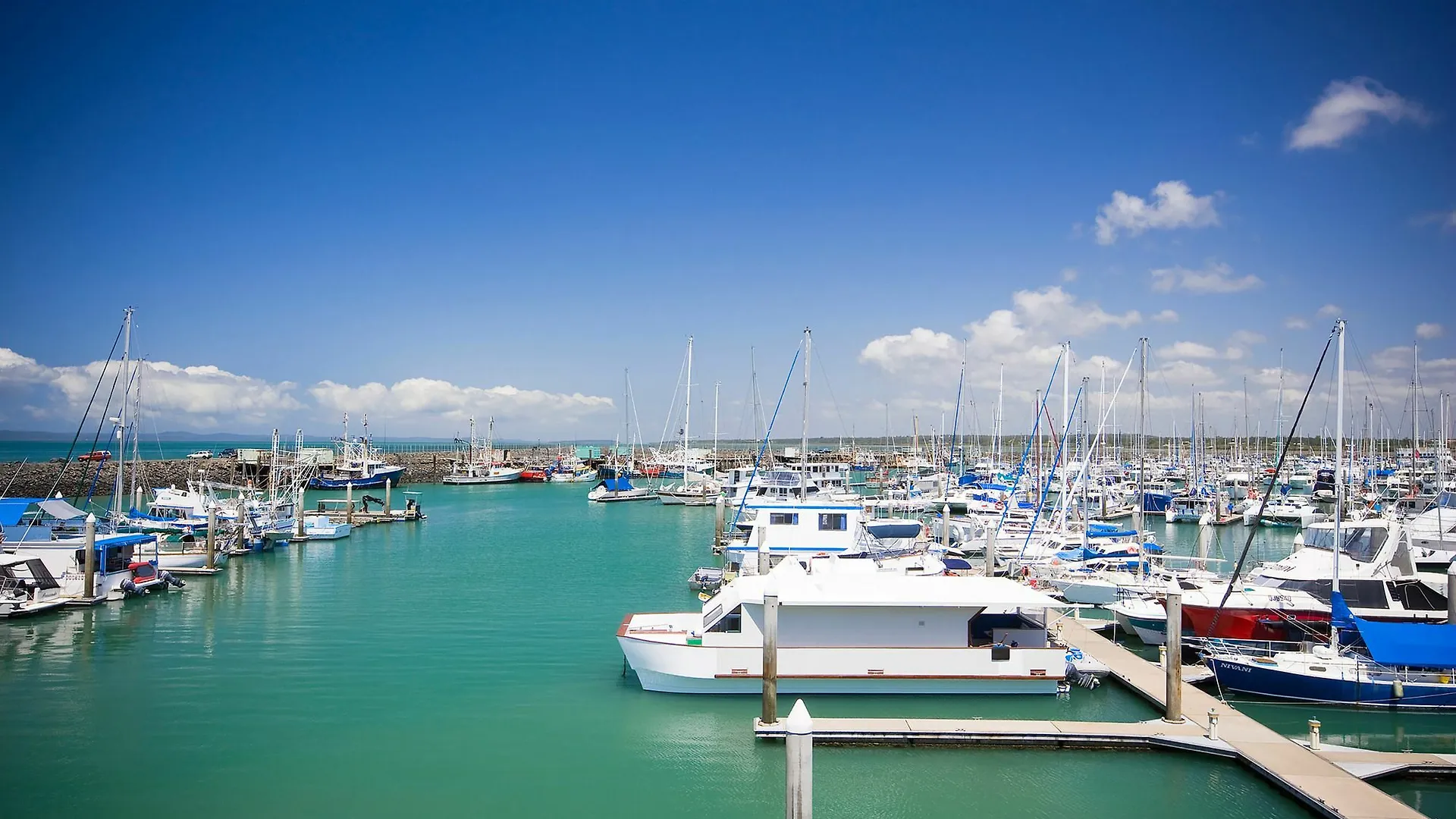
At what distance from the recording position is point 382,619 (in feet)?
94.2

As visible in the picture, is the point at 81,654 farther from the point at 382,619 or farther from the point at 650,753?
the point at 650,753

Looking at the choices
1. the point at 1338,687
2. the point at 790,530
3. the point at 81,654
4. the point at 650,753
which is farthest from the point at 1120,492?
the point at 81,654

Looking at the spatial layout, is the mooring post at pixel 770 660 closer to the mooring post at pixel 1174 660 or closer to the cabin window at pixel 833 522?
the mooring post at pixel 1174 660

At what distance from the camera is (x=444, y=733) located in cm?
1786

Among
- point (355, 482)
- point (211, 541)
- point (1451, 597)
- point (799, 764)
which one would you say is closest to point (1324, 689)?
point (1451, 597)

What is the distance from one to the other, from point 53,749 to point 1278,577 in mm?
30524

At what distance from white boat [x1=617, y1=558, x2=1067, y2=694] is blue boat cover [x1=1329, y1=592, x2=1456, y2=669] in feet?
20.9

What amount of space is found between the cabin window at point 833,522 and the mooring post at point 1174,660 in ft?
61.5

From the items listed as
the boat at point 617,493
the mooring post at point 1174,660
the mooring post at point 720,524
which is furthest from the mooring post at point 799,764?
the boat at point 617,493

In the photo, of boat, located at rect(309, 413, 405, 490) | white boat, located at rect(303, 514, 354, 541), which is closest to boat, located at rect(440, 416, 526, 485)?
boat, located at rect(309, 413, 405, 490)

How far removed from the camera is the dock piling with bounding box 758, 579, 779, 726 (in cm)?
1653

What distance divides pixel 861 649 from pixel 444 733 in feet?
29.7

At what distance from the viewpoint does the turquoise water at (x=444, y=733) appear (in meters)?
14.8

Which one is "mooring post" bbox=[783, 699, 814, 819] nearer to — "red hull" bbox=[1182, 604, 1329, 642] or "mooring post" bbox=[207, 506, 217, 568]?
"red hull" bbox=[1182, 604, 1329, 642]
